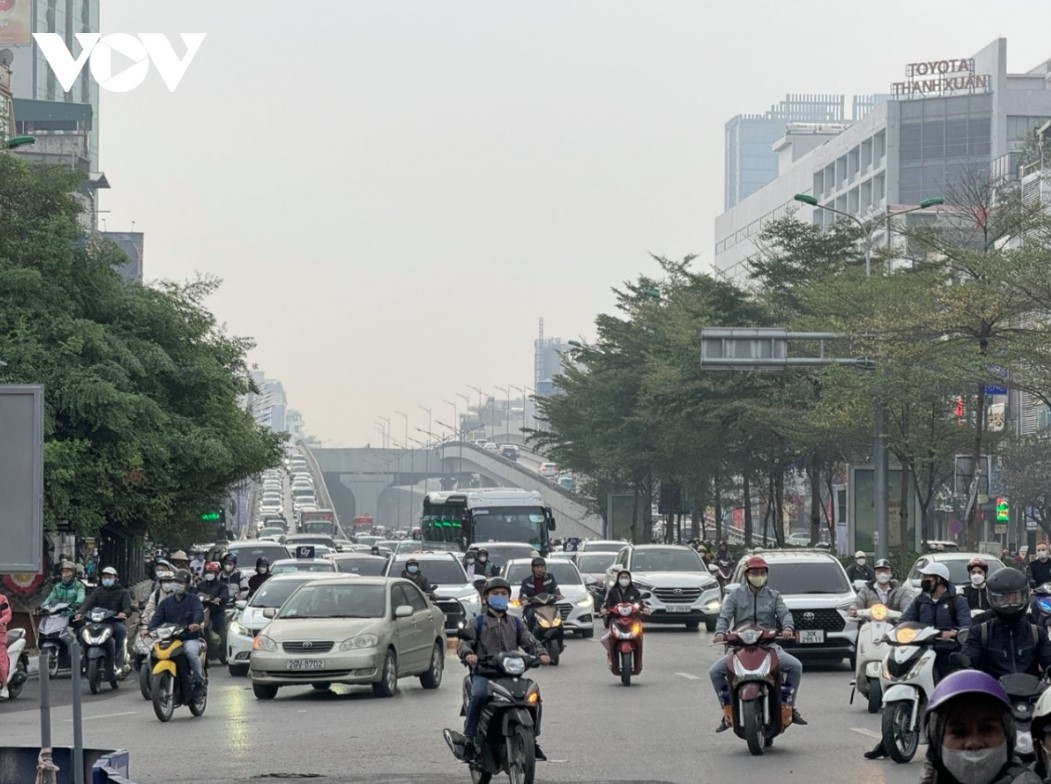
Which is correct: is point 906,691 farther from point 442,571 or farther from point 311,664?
point 442,571

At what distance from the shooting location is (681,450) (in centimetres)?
6494

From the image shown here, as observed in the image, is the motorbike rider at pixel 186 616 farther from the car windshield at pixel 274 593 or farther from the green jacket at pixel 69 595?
the car windshield at pixel 274 593

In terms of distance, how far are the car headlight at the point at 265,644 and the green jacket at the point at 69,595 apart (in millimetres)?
3954

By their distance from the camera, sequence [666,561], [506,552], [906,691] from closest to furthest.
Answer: [906,691] → [666,561] → [506,552]

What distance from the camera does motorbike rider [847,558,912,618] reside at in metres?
19.0

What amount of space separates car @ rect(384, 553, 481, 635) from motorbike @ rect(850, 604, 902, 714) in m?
15.5

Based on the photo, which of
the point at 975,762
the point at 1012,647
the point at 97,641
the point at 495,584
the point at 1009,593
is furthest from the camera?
the point at 97,641

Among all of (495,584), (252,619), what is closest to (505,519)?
(252,619)

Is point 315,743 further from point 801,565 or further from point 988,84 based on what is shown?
point 988,84

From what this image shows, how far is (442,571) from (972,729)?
3023 centimetres

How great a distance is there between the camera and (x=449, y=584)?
34.5 meters

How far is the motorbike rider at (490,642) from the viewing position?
13062mm

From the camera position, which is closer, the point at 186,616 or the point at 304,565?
the point at 186,616

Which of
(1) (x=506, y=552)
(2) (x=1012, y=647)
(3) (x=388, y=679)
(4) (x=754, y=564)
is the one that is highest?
(4) (x=754, y=564)
